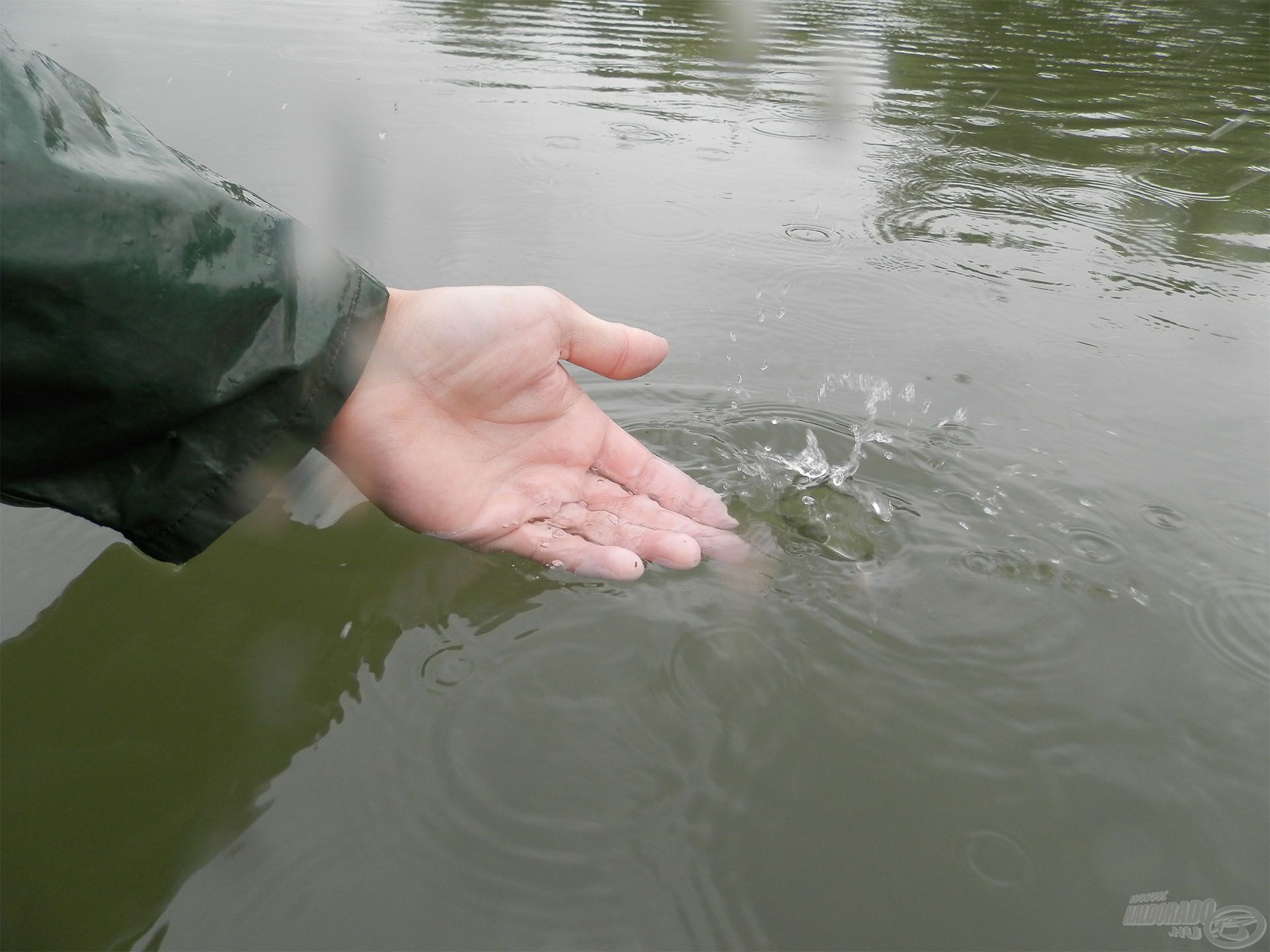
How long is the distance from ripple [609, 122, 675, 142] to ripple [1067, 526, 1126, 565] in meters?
4.21

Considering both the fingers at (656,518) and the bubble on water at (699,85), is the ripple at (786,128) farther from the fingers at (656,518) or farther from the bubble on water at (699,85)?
the fingers at (656,518)

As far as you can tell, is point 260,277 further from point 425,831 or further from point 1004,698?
point 1004,698

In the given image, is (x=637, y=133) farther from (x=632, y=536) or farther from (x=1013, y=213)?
(x=632, y=536)

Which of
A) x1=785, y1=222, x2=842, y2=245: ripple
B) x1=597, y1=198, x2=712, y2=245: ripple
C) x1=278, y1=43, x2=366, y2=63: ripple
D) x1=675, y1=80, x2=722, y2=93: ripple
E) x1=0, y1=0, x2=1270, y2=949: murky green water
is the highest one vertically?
x1=278, y1=43, x2=366, y2=63: ripple

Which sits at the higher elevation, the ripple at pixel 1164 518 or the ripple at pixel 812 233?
the ripple at pixel 812 233

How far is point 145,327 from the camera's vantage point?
1.80 meters

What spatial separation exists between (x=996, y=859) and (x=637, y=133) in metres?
5.26

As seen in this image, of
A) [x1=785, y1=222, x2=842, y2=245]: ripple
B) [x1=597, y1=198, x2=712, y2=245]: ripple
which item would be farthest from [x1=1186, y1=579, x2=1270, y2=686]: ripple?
[x1=597, y1=198, x2=712, y2=245]: ripple

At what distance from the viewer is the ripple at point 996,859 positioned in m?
1.61

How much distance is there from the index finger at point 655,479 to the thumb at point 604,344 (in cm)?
26

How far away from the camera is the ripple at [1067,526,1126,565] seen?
2.36m

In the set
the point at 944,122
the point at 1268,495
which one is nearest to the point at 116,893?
the point at 1268,495

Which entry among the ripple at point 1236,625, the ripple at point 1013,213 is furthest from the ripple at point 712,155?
the ripple at point 1236,625

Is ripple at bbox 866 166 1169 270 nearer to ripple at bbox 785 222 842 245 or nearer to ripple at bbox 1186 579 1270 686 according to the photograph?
ripple at bbox 785 222 842 245
